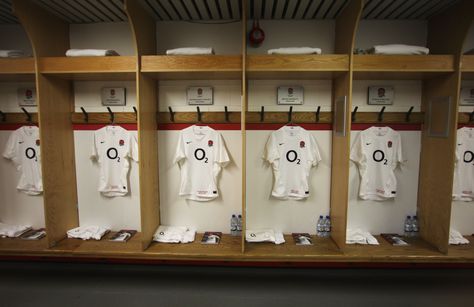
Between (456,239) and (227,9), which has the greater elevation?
(227,9)

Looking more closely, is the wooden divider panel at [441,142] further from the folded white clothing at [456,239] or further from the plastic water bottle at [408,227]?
the folded white clothing at [456,239]

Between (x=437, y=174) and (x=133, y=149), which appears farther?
(x=133, y=149)

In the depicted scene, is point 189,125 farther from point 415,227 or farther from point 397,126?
point 415,227

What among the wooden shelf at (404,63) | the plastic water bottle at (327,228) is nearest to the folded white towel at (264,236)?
the plastic water bottle at (327,228)

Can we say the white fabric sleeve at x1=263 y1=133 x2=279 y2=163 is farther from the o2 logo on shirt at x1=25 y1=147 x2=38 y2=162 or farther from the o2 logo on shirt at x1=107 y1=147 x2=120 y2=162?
the o2 logo on shirt at x1=25 y1=147 x2=38 y2=162

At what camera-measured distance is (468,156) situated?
192cm

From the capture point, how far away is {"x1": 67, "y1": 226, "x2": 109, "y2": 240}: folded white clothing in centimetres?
188

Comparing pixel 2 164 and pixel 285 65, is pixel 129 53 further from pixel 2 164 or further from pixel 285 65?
pixel 2 164

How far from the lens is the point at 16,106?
6.79 ft

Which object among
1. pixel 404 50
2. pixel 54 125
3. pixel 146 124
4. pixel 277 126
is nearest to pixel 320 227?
pixel 277 126

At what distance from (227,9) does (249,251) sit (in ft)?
5.91

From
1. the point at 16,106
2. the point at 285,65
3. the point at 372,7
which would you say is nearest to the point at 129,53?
the point at 16,106

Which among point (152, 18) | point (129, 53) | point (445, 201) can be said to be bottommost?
point (445, 201)

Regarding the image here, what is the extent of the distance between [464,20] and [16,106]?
3.51m
